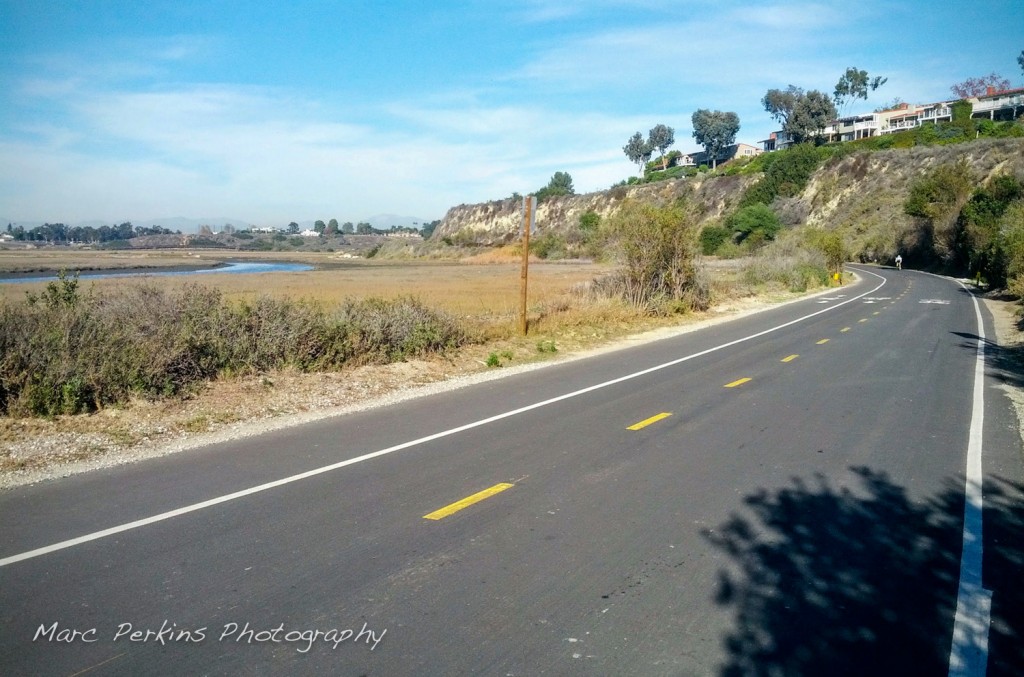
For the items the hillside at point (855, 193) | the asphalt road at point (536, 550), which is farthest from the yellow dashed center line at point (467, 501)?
the hillside at point (855, 193)

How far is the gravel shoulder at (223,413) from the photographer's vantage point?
8469 millimetres

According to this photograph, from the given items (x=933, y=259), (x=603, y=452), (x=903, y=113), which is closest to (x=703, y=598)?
(x=603, y=452)

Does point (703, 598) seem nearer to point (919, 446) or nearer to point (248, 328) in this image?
point (919, 446)

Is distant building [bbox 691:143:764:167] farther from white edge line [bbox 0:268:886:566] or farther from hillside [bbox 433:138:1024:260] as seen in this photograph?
white edge line [bbox 0:268:886:566]

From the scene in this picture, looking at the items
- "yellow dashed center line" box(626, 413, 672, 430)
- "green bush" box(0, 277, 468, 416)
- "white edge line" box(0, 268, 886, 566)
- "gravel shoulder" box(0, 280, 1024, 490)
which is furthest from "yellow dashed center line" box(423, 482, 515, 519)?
"green bush" box(0, 277, 468, 416)

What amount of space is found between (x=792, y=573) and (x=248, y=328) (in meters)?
10.0

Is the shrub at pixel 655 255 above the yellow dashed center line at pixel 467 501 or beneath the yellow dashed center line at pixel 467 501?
above

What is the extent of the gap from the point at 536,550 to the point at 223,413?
6.39 m

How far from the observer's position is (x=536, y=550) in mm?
5656

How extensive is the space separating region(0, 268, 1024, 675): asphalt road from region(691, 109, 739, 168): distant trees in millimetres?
158350

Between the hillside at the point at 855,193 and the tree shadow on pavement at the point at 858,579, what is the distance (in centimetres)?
5334

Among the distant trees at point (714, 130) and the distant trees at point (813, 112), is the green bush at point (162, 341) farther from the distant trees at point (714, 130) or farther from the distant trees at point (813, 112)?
the distant trees at point (714, 130)

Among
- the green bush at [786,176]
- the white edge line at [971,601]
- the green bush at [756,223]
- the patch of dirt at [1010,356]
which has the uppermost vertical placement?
the green bush at [786,176]

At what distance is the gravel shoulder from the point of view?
8469 millimetres
